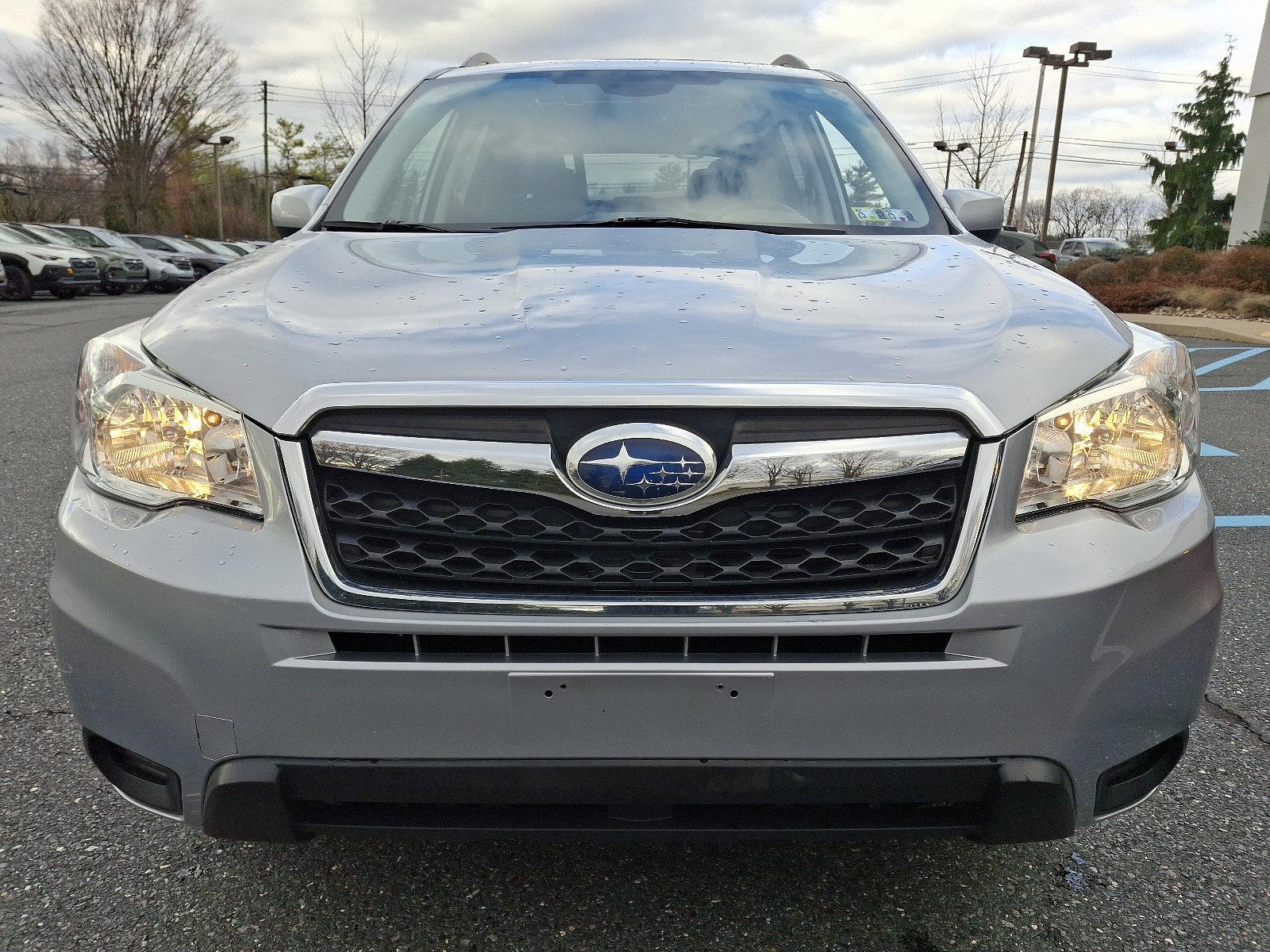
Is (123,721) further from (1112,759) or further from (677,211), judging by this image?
(677,211)

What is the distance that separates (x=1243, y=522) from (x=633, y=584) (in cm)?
400

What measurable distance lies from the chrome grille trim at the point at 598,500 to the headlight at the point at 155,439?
0.17 m

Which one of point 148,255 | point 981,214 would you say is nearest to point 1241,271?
point 981,214

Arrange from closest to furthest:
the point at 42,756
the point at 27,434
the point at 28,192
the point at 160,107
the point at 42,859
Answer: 1. the point at 42,859
2. the point at 42,756
3. the point at 27,434
4. the point at 160,107
5. the point at 28,192

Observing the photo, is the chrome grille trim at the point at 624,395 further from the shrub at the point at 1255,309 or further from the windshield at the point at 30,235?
the windshield at the point at 30,235

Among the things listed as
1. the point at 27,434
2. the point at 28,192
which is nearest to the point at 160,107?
the point at 28,192

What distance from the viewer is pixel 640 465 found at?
150 cm

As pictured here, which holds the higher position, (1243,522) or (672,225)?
(672,225)

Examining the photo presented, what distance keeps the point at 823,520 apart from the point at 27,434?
6.12 metres

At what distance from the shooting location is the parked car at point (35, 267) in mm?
20219

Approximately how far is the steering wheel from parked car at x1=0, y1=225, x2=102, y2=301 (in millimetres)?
20844

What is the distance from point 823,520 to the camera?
61.2 inches

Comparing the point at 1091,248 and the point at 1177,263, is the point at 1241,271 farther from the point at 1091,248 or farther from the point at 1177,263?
the point at 1091,248

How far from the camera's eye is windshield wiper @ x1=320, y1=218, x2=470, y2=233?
2.61 metres
